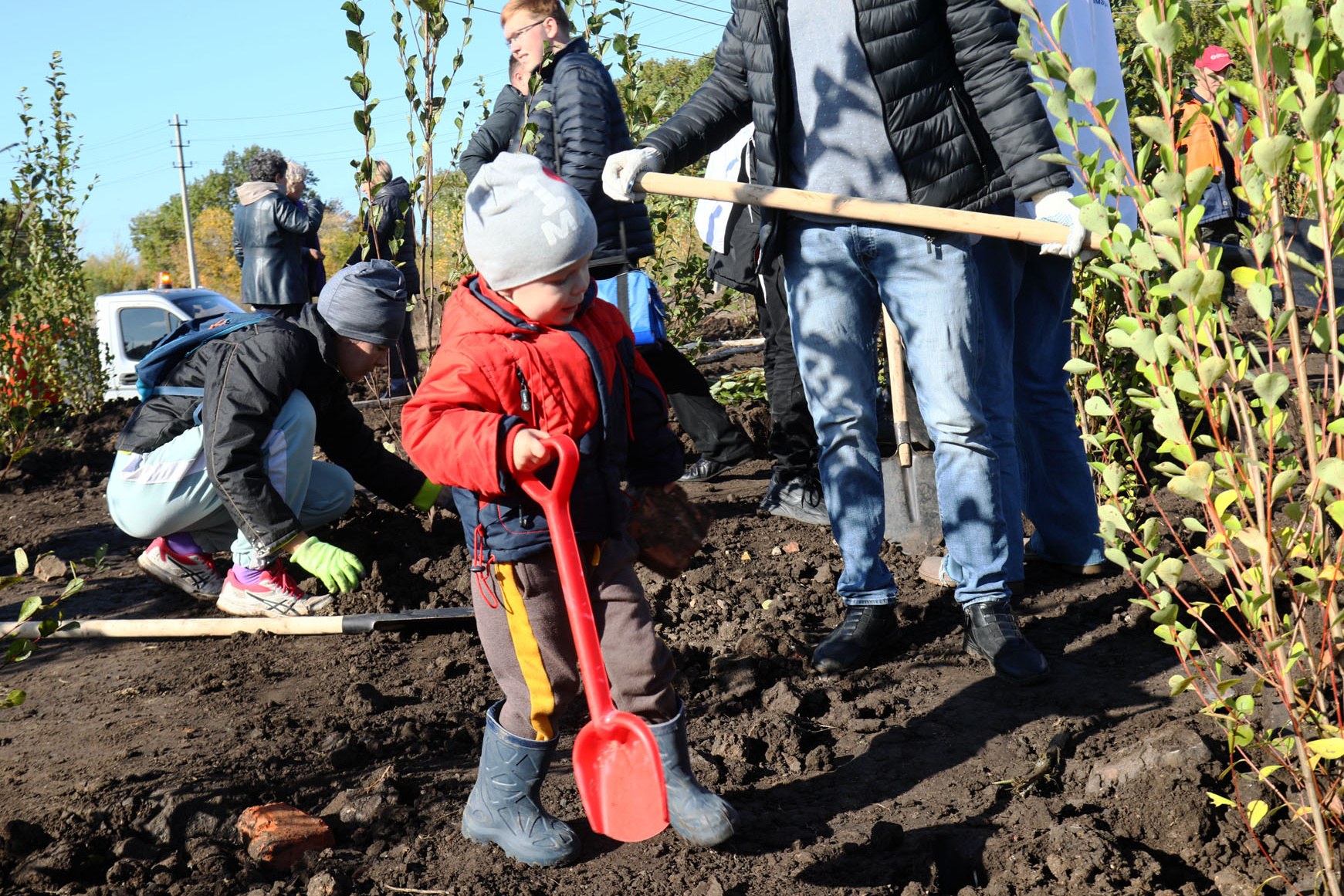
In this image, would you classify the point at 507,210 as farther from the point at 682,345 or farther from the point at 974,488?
the point at 682,345

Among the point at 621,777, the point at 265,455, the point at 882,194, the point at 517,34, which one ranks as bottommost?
the point at 621,777

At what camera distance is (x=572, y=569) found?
1.83m

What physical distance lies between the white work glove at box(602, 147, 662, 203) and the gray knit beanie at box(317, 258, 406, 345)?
94 centimetres

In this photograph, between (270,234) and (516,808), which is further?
→ (270,234)

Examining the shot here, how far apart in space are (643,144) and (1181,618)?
2.07 metres

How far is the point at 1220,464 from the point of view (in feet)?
5.29

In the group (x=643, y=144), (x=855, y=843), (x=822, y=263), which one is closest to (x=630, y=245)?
(x=643, y=144)

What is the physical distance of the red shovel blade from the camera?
187 centimetres

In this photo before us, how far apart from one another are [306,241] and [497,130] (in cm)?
387

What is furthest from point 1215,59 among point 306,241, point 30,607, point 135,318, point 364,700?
point 135,318

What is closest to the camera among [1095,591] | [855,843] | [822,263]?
[855,843]

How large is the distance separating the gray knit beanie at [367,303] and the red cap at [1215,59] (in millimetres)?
2463

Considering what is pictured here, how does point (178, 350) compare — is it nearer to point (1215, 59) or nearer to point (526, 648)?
point (526, 648)

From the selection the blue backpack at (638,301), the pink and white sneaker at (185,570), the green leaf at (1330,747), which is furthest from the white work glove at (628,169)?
the pink and white sneaker at (185,570)
